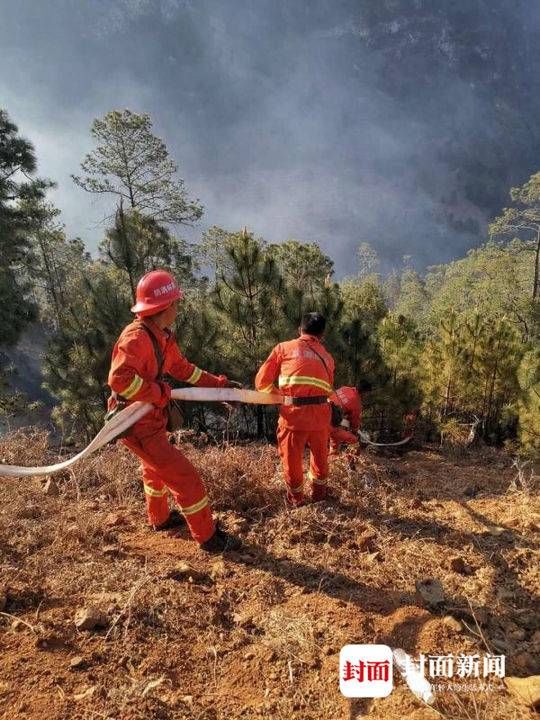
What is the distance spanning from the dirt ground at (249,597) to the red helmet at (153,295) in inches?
59.0

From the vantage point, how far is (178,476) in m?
2.86

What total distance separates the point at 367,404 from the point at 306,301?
2262 mm

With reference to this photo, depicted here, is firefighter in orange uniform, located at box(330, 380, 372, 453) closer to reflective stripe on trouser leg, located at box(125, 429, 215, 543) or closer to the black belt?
the black belt

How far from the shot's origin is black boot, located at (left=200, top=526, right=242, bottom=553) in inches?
117

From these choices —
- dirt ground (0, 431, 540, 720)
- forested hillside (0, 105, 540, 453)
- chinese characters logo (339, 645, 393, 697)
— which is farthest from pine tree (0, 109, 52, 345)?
chinese characters logo (339, 645, 393, 697)

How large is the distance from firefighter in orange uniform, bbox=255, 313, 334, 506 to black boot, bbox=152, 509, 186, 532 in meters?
0.89

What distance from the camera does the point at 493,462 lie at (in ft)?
22.6

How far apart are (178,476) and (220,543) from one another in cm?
56

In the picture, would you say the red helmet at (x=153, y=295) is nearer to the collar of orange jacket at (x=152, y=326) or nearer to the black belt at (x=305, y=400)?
Result: the collar of orange jacket at (x=152, y=326)

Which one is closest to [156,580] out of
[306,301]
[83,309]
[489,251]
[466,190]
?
[306,301]

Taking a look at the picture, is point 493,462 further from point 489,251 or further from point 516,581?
point 489,251

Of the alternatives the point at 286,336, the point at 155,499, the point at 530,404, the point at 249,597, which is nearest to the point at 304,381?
the point at 155,499

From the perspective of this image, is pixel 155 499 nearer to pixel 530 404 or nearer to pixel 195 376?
pixel 195 376

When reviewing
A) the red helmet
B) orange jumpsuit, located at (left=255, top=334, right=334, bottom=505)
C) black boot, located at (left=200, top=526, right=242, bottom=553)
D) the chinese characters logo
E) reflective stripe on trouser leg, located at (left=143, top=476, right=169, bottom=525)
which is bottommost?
the chinese characters logo
